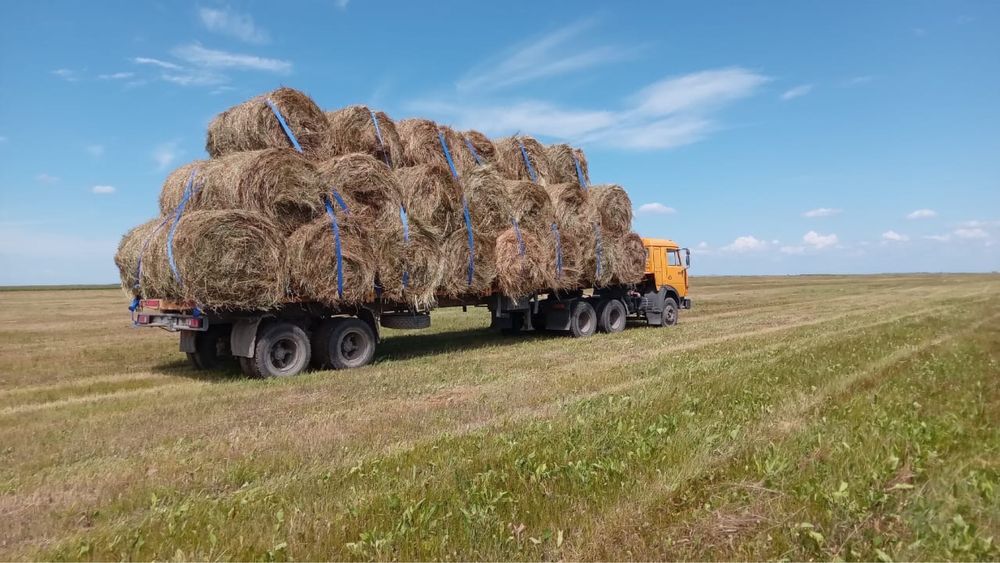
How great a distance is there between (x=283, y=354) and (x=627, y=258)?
902cm

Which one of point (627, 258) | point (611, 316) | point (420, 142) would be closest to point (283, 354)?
point (420, 142)

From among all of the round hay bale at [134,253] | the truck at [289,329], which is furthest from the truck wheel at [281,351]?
the round hay bale at [134,253]

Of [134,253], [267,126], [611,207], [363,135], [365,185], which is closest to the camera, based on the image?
[134,253]

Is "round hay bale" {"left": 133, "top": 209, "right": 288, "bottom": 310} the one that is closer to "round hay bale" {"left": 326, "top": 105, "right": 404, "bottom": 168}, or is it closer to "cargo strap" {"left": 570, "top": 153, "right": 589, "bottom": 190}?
"round hay bale" {"left": 326, "top": 105, "right": 404, "bottom": 168}

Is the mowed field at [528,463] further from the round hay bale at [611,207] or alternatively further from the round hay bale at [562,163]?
the round hay bale at [562,163]

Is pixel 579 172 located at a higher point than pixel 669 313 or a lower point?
higher

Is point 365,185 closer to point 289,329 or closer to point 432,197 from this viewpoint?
point 432,197

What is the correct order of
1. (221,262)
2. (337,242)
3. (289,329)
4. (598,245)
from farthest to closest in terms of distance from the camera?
(598,245), (289,329), (337,242), (221,262)

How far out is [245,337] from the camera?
9.81 meters

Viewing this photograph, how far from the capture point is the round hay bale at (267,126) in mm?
10742

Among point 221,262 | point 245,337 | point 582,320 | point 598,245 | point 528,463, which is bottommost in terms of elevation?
point 528,463

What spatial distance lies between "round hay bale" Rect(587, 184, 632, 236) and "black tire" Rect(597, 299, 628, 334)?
6.44 feet

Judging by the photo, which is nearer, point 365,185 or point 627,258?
point 365,185

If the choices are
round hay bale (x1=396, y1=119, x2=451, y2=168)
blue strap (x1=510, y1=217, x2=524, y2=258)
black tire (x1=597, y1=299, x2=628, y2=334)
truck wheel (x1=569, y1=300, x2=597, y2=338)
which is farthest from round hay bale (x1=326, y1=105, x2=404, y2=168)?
black tire (x1=597, y1=299, x2=628, y2=334)
